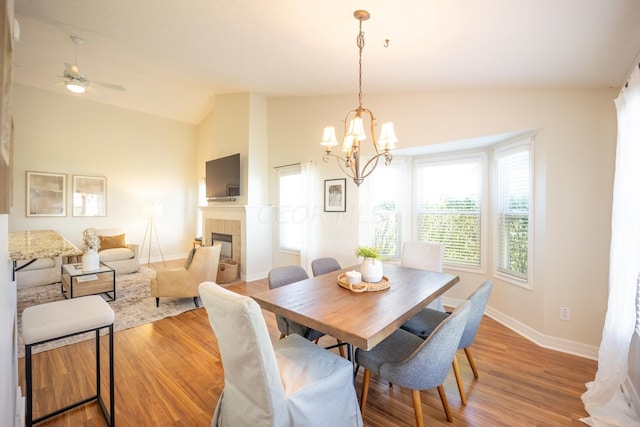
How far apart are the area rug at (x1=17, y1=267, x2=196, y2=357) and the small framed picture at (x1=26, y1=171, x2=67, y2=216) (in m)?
1.64

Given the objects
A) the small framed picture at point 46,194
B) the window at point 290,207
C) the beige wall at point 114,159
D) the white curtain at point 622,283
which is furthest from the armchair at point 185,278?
the white curtain at point 622,283

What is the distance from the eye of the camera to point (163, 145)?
6.83 metres

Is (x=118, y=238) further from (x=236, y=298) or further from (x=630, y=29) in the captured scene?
(x=630, y=29)

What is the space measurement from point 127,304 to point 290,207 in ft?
9.31

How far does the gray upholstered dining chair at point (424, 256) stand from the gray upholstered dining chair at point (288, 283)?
1269mm

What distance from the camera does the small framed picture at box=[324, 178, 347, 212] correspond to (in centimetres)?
429

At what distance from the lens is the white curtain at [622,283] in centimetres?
178

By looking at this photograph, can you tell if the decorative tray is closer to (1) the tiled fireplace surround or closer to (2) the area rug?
(2) the area rug

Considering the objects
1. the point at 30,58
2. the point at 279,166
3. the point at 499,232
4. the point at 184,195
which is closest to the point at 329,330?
the point at 499,232

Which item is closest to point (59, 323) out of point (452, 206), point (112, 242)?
point (452, 206)

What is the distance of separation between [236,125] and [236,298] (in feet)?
15.5

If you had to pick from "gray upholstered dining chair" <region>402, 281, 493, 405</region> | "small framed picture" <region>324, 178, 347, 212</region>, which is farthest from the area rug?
"gray upholstered dining chair" <region>402, 281, 493, 405</region>

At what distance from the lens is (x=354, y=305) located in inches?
A: 70.0

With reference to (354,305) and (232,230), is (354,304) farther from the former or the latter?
(232,230)
